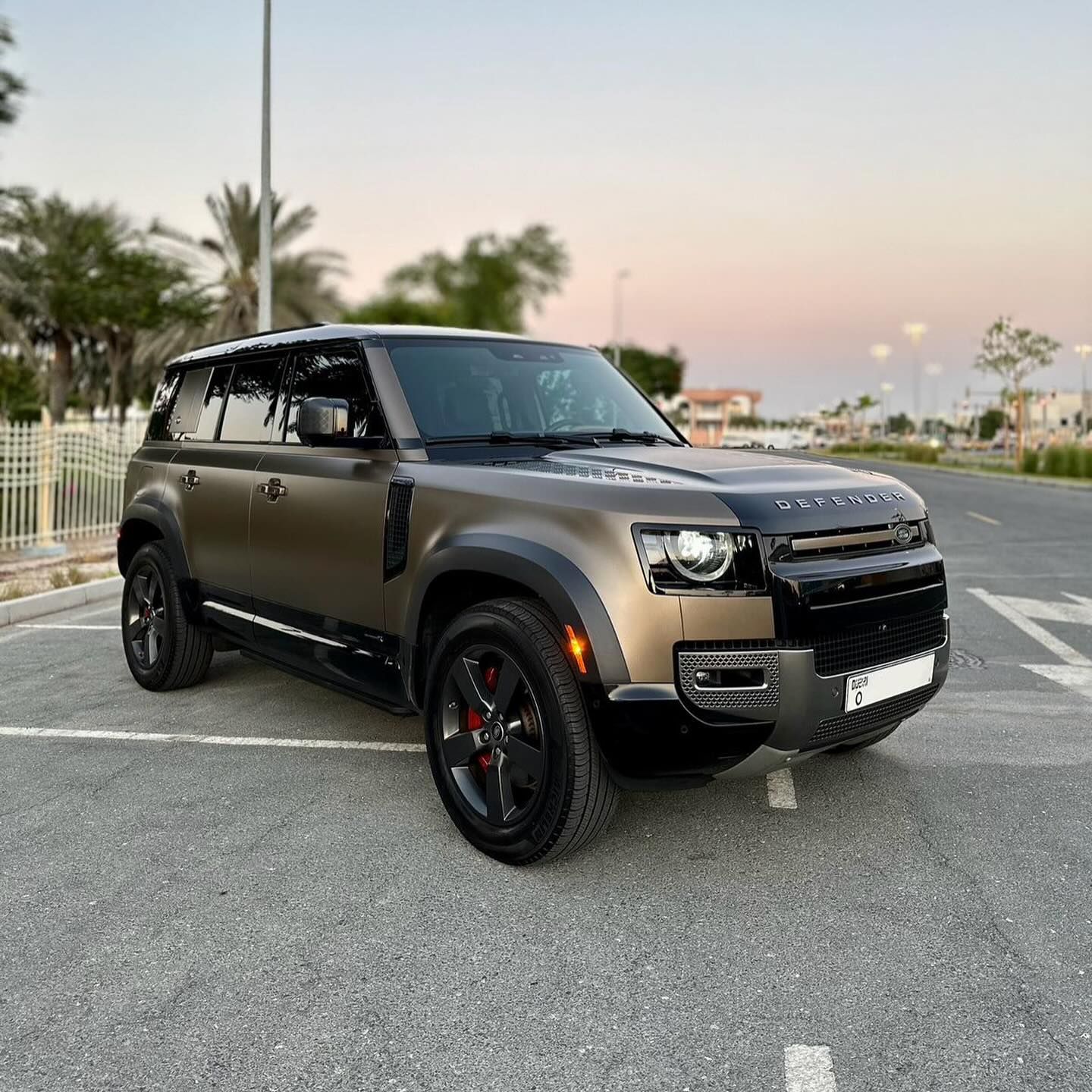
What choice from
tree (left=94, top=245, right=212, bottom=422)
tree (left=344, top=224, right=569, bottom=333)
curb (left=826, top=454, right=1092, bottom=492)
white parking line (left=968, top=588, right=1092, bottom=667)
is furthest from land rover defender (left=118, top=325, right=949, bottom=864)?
tree (left=344, top=224, right=569, bottom=333)

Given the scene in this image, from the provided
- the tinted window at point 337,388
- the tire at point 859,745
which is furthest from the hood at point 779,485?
the tire at point 859,745

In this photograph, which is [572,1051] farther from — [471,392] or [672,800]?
[471,392]

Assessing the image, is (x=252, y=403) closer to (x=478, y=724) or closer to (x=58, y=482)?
(x=478, y=724)

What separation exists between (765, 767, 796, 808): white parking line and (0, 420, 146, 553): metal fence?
1032cm

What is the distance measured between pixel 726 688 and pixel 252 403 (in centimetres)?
308

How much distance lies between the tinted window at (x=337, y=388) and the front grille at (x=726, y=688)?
69.4 inches

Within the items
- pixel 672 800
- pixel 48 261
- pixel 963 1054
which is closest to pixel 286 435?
pixel 672 800

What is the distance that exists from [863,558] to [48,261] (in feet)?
144

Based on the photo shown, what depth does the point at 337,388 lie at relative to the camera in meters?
4.75

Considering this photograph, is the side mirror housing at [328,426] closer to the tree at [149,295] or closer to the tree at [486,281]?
the tree at [149,295]

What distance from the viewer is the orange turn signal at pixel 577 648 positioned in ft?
11.4

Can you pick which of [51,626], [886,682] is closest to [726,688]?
[886,682]

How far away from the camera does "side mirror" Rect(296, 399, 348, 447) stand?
13.9ft

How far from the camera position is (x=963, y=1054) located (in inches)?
104
